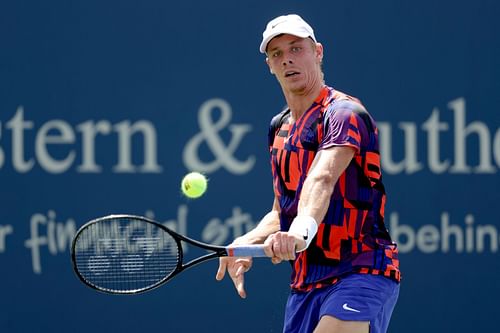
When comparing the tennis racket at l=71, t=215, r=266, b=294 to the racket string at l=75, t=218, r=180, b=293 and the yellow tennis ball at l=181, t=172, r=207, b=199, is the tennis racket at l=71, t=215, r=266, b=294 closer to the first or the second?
the racket string at l=75, t=218, r=180, b=293

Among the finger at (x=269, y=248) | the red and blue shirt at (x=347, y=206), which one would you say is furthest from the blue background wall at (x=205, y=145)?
the finger at (x=269, y=248)

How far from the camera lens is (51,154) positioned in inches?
250

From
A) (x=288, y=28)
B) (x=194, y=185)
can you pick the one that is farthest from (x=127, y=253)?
(x=288, y=28)

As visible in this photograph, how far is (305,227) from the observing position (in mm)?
3561

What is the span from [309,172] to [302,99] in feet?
1.35

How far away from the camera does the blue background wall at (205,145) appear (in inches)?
250

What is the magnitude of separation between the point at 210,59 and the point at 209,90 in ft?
0.62

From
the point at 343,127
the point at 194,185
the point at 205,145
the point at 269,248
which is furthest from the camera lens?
the point at 205,145

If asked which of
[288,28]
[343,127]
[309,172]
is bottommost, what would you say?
[309,172]

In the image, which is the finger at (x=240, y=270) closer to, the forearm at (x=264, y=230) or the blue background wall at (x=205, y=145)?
the forearm at (x=264, y=230)

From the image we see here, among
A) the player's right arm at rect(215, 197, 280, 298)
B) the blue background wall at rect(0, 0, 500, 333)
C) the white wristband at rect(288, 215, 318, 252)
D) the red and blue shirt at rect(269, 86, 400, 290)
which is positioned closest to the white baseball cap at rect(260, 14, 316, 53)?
the red and blue shirt at rect(269, 86, 400, 290)

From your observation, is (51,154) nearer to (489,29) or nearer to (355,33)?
(355,33)

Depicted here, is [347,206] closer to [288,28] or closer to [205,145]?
[288,28]

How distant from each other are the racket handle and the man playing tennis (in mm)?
67
